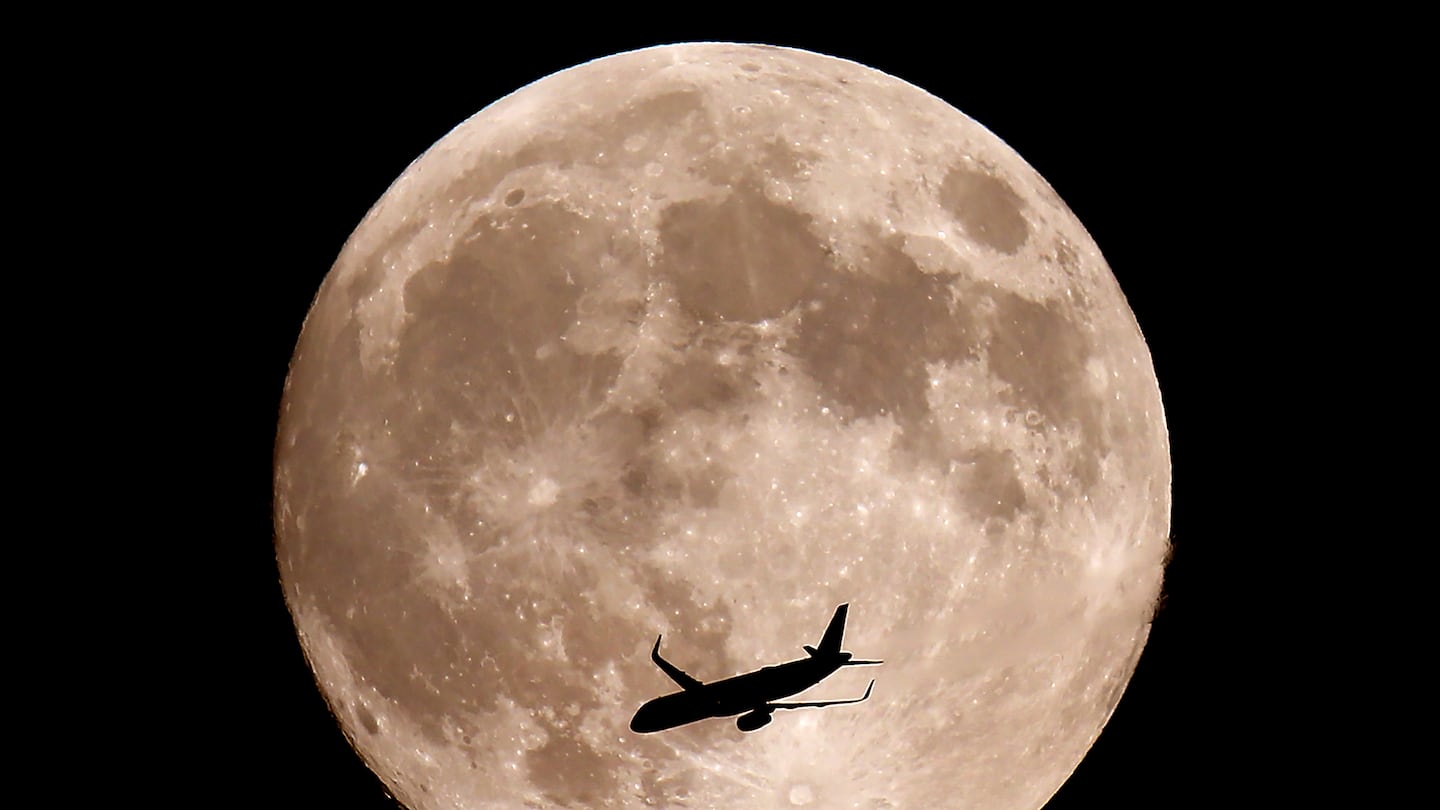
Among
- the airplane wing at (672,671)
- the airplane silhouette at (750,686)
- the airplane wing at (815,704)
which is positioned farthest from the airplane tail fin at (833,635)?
the airplane wing at (672,671)

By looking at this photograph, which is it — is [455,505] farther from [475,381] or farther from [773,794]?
[773,794]

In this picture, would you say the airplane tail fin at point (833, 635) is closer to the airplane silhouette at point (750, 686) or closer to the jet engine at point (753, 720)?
the airplane silhouette at point (750, 686)

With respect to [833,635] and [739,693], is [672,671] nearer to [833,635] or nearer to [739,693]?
[739,693]

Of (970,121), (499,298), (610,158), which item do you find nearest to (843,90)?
(970,121)

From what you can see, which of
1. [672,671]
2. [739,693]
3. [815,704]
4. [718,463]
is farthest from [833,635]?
[718,463]

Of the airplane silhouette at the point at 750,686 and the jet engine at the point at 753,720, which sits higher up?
the airplane silhouette at the point at 750,686

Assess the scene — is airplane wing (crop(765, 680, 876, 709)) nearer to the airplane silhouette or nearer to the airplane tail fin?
the airplane silhouette
